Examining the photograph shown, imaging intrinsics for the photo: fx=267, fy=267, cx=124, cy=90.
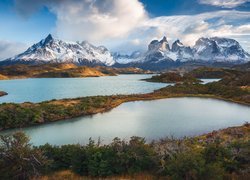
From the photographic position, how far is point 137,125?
1622 inches

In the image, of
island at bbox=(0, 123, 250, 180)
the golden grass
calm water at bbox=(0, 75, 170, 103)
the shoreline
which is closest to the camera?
island at bbox=(0, 123, 250, 180)

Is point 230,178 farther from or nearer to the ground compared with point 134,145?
nearer to the ground

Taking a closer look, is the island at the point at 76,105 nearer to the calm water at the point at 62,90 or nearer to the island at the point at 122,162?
the calm water at the point at 62,90

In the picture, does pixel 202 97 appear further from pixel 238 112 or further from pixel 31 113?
pixel 31 113

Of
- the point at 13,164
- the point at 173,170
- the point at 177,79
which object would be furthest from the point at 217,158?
the point at 177,79

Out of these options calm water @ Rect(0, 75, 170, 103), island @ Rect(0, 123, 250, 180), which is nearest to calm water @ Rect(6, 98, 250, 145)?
island @ Rect(0, 123, 250, 180)

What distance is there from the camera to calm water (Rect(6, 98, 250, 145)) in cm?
3531

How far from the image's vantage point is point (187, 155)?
16.3 meters

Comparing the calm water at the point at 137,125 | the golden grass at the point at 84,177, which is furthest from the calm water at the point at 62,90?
the golden grass at the point at 84,177

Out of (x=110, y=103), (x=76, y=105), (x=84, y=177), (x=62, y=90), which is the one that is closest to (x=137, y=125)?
(x=76, y=105)

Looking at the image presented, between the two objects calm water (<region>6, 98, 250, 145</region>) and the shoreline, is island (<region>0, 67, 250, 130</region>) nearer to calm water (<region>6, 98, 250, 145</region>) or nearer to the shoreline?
the shoreline

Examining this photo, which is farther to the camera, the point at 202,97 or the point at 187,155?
the point at 202,97

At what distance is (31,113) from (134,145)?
2954 centimetres

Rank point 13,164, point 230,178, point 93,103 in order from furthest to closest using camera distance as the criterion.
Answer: point 93,103, point 13,164, point 230,178
